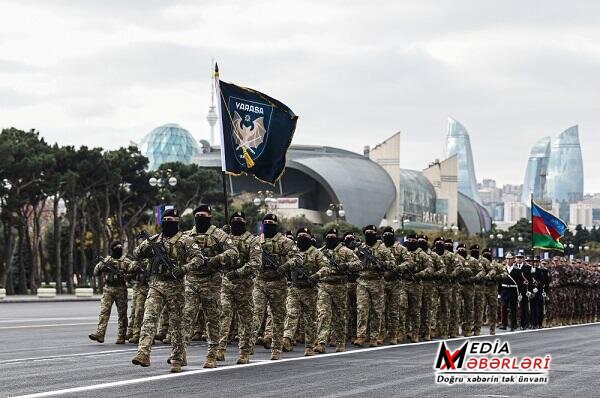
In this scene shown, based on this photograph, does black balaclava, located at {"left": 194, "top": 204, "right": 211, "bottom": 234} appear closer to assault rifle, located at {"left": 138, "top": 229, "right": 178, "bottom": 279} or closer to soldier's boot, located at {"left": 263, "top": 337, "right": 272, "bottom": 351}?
assault rifle, located at {"left": 138, "top": 229, "right": 178, "bottom": 279}

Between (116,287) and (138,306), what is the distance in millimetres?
1318

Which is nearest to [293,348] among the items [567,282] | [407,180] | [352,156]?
[567,282]

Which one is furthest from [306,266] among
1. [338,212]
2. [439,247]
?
[338,212]

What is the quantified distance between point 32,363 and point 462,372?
567cm

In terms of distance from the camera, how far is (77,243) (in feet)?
278

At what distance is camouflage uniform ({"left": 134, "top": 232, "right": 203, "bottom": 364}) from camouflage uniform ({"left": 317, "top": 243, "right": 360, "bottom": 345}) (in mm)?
3877

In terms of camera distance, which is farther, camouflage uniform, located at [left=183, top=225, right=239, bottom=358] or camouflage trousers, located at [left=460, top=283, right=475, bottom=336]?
camouflage trousers, located at [left=460, top=283, right=475, bottom=336]

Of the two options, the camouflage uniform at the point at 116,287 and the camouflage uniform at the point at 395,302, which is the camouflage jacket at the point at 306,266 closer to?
the camouflage uniform at the point at 395,302

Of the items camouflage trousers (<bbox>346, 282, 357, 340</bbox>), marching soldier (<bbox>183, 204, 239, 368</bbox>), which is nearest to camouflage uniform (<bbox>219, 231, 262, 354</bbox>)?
marching soldier (<bbox>183, 204, 239, 368</bbox>)

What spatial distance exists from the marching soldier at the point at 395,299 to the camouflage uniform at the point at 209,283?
6.04 metres

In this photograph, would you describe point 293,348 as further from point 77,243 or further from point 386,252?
point 77,243

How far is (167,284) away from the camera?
45.4 feet

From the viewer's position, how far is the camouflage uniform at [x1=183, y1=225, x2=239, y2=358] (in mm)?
14117

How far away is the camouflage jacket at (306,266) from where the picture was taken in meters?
16.3
